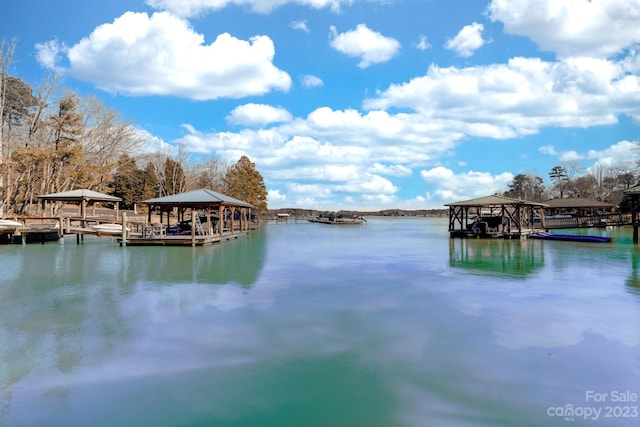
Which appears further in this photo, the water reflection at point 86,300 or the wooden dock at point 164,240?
the wooden dock at point 164,240

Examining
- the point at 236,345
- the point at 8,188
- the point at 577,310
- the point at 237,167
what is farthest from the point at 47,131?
the point at 577,310

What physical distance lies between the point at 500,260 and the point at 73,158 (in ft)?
99.3

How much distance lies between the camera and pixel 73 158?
30484mm

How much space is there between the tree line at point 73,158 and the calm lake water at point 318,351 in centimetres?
2323

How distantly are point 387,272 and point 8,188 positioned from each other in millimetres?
28472

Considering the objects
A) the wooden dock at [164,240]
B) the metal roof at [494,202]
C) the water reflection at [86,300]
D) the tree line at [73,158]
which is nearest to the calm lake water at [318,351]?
the water reflection at [86,300]

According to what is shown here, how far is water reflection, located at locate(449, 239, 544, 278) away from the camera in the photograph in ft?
41.3

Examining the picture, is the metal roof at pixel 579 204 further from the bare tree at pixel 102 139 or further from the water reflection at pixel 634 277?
the bare tree at pixel 102 139

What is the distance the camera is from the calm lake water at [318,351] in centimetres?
382

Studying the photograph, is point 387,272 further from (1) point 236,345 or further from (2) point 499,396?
(2) point 499,396

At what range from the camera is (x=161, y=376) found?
4.53 m

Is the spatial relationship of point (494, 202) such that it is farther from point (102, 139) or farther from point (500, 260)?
point (102, 139)

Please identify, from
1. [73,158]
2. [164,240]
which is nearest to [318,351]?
[164,240]

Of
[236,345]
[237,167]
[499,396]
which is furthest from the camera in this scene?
[237,167]
